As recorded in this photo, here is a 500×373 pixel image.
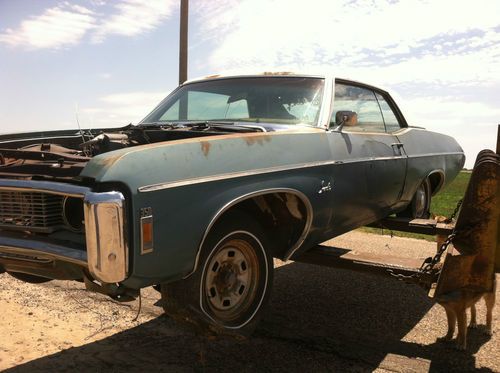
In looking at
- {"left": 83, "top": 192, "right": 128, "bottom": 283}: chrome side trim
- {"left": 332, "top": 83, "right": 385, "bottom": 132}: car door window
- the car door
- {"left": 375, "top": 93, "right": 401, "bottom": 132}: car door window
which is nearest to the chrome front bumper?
{"left": 83, "top": 192, "right": 128, "bottom": 283}: chrome side trim

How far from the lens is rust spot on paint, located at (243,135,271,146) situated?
278cm

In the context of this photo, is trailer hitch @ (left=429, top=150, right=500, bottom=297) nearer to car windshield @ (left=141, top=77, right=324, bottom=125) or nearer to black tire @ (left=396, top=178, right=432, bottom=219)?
car windshield @ (left=141, top=77, right=324, bottom=125)

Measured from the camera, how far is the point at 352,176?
356 cm

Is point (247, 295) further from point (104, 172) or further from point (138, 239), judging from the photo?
point (104, 172)

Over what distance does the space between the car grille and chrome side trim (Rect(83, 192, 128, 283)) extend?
528 millimetres

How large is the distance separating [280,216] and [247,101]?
1143 millimetres

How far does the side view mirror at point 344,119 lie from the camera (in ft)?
11.4

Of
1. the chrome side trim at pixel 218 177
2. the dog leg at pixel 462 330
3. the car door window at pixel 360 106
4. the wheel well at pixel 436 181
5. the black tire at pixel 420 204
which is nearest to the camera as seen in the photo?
the chrome side trim at pixel 218 177

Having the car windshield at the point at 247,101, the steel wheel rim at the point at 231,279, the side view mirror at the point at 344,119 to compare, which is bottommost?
the steel wheel rim at the point at 231,279

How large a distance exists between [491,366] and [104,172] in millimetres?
2818

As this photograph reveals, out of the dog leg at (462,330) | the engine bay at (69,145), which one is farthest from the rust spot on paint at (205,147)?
the dog leg at (462,330)

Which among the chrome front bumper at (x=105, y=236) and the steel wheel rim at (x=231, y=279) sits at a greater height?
the chrome front bumper at (x=105, y=236)

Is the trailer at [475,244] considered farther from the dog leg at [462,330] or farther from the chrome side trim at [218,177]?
the chrome side trim at [218,177]

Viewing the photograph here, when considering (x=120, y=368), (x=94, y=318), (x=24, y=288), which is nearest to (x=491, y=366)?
(x=120, y=368)
